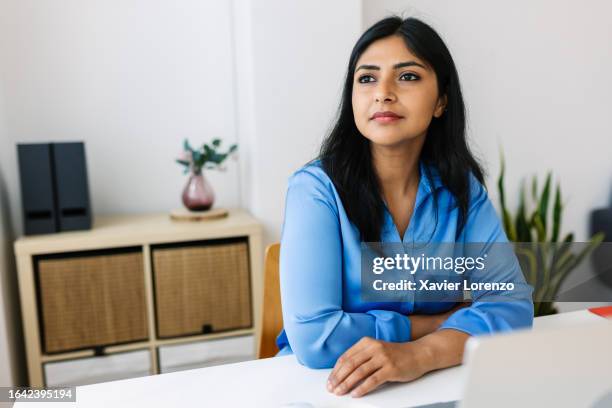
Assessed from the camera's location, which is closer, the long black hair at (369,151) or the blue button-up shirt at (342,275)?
the blue button-up shirt at (342,275)

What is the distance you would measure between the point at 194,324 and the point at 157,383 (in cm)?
131

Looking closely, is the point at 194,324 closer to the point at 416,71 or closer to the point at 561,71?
the point at 416,71

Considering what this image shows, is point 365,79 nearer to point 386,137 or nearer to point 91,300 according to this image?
point 386,137

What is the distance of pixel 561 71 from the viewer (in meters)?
3.10

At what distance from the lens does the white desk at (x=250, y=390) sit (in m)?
0.94

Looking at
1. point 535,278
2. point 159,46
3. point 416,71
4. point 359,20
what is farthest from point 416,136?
point 535,278

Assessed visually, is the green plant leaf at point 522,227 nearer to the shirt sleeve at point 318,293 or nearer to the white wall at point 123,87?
the white wall at point 123,87

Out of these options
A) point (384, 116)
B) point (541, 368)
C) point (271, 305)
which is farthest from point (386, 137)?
point (541, 368)

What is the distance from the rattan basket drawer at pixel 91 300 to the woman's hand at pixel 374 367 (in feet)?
4.68

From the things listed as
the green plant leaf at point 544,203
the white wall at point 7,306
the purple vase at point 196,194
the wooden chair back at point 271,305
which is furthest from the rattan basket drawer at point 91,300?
the green plant leaf at point 544,203

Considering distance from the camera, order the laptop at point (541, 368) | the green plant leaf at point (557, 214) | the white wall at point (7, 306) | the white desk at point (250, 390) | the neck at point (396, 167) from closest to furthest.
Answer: the laptop at point (541, 368) < the white desk at point (250, 390) < the neck at point (396, 167) < the white wall at point (7, 306) < the green plant leaf at point (557, 214)

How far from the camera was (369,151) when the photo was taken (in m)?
1.42

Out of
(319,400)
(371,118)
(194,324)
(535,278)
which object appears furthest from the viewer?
(535,278)

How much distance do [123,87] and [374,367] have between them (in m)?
2.04
